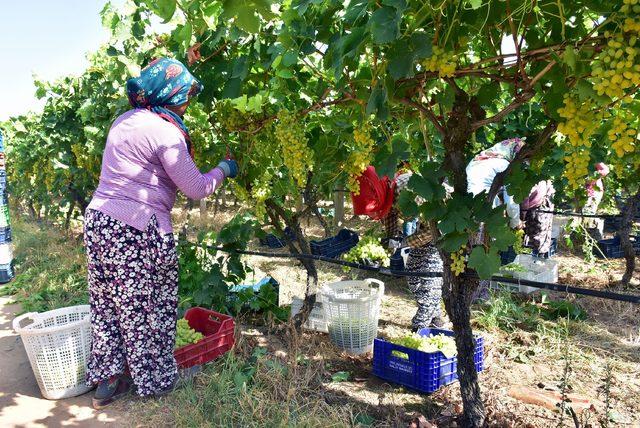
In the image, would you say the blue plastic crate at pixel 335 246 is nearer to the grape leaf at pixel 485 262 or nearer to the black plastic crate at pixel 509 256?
the black plastic crate at pixel 509 256

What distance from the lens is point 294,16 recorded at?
1899mm

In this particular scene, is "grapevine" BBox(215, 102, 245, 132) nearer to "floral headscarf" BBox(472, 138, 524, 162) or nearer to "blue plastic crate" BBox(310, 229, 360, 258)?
"floral headscarf" BBox(472, 138, 524, 162)

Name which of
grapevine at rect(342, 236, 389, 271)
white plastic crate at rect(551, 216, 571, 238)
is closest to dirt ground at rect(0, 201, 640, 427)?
grapevine at rect(342, 236, 389, 271)

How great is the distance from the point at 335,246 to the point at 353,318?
1.29 meters

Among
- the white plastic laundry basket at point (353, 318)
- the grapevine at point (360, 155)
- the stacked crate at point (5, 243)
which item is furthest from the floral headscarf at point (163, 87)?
the stacked crate at point (5, 243)

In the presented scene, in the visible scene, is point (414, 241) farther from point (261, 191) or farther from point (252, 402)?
point (252, 402)

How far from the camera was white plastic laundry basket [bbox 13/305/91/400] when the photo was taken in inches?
116

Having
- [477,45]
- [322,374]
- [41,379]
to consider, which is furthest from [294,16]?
[41,379]

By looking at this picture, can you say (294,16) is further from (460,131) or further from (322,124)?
(322,124)

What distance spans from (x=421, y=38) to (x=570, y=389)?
2490 mm

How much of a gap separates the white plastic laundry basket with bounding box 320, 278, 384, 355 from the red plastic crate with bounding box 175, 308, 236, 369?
74 centimetres

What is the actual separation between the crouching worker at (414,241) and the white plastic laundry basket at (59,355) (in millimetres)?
1972

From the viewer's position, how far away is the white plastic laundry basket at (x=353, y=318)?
357 centimetres

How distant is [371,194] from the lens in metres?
3.41
